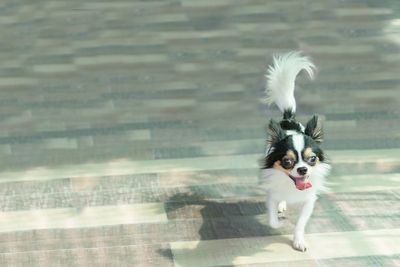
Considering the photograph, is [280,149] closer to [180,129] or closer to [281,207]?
[281,207]

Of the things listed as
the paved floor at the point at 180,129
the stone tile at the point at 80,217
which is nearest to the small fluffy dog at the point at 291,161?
the paved floor at the point at 180,129

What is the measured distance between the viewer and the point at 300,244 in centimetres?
364

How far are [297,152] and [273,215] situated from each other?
16.3 inches

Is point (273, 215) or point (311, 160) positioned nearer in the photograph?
point (311, 160)

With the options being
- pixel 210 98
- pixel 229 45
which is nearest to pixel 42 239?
pixel 210 98

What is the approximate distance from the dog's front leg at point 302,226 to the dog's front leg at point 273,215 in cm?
9

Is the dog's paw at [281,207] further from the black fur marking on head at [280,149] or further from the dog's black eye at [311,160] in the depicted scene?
the dog's black eye at [311,160]

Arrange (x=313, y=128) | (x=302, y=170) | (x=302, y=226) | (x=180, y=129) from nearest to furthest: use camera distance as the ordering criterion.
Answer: (x=302, y=170) → (x=313, y=128) → (x=302, y=226) → (x=180, y=129)

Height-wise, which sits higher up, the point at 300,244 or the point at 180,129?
the point at 180,129

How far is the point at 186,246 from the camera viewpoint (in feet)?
12.0

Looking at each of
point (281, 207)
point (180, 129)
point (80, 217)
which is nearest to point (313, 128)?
point (281, 207)

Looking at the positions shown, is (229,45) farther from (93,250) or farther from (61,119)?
(93,250)

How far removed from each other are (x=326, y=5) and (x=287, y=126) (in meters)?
3.57

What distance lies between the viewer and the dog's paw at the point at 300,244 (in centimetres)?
363
